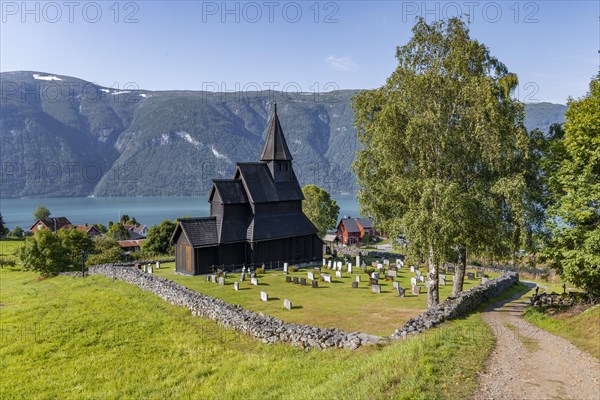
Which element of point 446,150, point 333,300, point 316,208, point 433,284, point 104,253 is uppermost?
point 446,150

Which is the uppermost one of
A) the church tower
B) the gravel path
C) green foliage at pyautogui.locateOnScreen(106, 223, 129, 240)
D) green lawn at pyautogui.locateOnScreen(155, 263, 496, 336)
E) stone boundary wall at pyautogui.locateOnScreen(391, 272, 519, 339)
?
the church tower

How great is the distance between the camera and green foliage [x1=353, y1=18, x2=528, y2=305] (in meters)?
18.6

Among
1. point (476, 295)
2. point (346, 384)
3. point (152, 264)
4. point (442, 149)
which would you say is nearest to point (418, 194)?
point (442, 149)

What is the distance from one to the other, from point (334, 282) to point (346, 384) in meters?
22.0

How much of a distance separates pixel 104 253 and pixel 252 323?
35810 millimetres

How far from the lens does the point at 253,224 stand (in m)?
39.1

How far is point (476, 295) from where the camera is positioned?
2214 cm

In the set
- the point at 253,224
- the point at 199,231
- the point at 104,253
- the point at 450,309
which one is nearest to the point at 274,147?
the point at 253,224

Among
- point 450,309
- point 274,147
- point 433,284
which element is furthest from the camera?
point 274,147

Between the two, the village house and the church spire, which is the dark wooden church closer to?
the church spire

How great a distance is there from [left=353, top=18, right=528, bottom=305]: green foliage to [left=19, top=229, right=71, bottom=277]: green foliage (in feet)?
120

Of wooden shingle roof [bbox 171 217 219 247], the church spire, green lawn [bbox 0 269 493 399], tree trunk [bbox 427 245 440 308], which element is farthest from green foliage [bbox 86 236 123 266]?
tree trunk [bbox 427 245 440 308]

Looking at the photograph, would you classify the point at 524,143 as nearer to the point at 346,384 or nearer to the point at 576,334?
the point at 576,334

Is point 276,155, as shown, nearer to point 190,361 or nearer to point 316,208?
point 316,208
